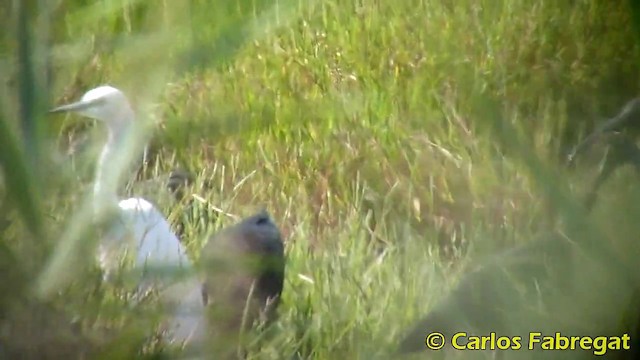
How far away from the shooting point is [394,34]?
93 cm

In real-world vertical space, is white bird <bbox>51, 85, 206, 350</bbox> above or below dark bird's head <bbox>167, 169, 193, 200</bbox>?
above

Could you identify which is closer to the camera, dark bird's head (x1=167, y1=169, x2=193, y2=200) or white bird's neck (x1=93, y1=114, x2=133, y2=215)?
white bird's neck (x1=93, y1=114, x2=133, y2=215)

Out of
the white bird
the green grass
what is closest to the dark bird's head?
the green grass

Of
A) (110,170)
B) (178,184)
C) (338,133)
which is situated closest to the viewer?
(110,170)

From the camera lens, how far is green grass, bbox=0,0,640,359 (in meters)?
0.24

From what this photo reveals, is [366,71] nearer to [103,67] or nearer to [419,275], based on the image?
[419,275]

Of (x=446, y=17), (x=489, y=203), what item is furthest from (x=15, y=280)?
(x=446, y=17)

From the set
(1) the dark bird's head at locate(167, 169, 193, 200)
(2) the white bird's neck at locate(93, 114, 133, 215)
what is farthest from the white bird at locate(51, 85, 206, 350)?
(1) the dark bird's head at locate(167, 169, 193, 200)

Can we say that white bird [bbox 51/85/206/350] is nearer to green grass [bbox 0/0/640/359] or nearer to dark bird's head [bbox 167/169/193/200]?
green grass [bbox 0/0/640/359]

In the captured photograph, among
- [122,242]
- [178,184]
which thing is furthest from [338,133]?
[122,242]

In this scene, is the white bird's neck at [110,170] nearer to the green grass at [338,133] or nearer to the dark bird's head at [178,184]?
the green grass at [338,133]

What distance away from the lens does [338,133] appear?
2.24ft

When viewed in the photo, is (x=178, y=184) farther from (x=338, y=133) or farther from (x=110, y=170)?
(x=110, y=170)

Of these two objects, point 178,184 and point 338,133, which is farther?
point 178,184
